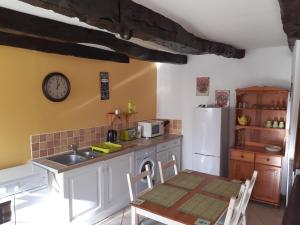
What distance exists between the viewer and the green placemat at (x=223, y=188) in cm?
216

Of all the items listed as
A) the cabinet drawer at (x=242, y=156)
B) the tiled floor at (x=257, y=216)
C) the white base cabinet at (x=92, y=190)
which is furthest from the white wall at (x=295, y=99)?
the white base cabinet at (x=92, y=190)

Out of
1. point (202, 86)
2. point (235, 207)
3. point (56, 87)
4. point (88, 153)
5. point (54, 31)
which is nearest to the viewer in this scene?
point (235, 207)

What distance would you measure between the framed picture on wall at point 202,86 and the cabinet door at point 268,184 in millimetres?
1413

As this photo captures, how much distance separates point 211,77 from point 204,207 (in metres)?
2.62

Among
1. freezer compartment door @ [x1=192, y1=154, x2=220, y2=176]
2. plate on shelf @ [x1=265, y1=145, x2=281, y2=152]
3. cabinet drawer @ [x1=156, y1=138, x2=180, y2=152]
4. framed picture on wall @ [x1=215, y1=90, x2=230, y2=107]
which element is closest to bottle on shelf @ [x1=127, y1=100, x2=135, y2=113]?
cabinet drawer @ [x1=156, y1=138, x2=180, y2=152]

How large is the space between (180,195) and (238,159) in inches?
72.4

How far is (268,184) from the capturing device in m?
3.38

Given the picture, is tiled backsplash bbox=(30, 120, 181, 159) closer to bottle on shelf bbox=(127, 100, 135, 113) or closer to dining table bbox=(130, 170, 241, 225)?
bottle on shelf bbox=(127, 100, 135, 113)

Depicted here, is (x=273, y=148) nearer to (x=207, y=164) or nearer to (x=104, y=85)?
(x=207, y=164)

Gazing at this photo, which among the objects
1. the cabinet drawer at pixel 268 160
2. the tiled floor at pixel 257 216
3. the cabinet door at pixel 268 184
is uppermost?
the cabinet drawer at pixel 268 160

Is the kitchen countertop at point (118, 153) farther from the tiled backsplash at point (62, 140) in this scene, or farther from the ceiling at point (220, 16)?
the ceiling at point (220, 16)

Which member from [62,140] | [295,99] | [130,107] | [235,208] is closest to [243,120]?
[295,99]

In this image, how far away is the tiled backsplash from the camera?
2.80m

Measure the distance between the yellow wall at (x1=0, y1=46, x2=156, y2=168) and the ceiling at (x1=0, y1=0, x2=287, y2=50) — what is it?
2.51 feet
